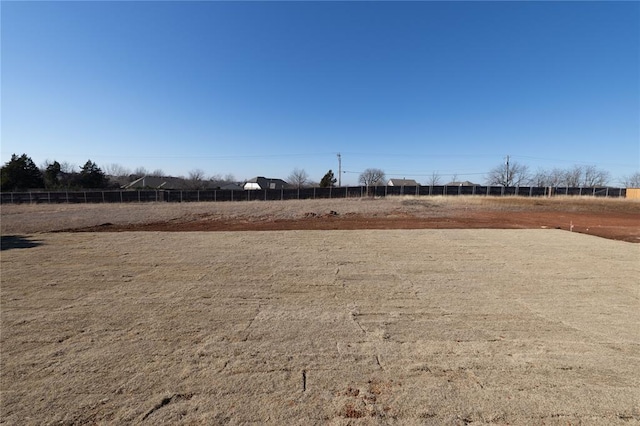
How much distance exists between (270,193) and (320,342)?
131ft

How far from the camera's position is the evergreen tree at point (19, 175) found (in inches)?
1833

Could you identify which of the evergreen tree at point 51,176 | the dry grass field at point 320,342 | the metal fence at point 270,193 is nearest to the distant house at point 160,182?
the evergreen tree at point 51,176

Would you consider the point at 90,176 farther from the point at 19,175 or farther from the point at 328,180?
the point at 328,180

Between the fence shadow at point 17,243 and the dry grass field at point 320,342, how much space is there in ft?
10.0

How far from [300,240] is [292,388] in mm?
8034

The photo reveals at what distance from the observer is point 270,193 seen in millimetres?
42688

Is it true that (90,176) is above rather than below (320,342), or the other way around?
above

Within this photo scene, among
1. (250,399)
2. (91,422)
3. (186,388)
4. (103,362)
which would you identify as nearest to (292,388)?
(250,399)

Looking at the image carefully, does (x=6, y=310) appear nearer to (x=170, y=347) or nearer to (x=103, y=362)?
(x=103, y=362)

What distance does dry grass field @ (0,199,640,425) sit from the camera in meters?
2.51

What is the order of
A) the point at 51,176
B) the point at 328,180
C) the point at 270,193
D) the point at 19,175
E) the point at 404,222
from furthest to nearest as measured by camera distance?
the point at 328,180, the point at 51,176, the point at 19,175, the point at 270,193, the point at 404,222

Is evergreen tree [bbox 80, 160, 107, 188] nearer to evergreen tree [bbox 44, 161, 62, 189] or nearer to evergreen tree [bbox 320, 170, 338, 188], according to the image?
evergreen tree [bbox 44, 161, 62, 189]

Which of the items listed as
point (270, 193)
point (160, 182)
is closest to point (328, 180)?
point (270, 193)

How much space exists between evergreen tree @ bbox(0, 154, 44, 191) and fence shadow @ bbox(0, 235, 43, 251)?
5067cm
